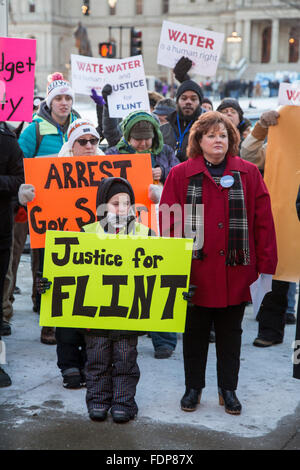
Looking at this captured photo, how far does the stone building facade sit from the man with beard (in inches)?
2277

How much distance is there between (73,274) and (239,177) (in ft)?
3.74

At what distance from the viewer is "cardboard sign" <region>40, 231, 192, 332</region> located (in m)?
4.10

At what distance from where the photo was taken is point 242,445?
12.7 feet

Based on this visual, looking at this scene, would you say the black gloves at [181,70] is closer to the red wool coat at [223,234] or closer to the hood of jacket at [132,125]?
the hood of jacket at [132,125]

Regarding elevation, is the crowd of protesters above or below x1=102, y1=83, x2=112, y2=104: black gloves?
below

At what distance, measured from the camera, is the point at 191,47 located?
8992 mm

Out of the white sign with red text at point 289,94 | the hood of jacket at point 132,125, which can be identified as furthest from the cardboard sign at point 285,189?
the hood of jacket at point 132,125

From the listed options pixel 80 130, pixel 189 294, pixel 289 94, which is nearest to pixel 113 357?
pixel 189 294

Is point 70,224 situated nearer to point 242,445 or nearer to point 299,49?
point 242,445

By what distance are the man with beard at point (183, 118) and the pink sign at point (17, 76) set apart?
1.39 metres

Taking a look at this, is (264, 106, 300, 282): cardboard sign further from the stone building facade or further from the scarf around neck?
the stone building facade

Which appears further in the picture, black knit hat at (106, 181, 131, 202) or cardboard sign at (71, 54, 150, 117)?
cardboard sign at (71, 54, 150, 117)

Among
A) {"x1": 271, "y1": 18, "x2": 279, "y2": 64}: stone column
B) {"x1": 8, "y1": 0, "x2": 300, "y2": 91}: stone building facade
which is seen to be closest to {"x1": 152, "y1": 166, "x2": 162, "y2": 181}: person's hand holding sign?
{"x1": 8, "y1": 0, "x2": 300, "y2": 91}: stone building facade

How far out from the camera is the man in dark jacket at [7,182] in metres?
4.61
